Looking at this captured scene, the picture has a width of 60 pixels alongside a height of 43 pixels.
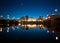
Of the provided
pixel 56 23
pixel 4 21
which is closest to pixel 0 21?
pixel 4 21

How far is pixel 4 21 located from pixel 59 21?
278 ft

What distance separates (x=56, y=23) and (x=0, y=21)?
69767 millimetres

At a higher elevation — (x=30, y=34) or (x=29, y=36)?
(x=30, y=34)

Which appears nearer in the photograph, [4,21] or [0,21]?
[0,21]

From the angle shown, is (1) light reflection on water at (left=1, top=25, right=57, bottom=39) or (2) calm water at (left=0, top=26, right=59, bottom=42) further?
(1) light reflection on water at (left=1, top=25, right=57, bottom=39)

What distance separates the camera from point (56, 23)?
83250 mm

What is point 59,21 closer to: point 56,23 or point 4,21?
point 56,23

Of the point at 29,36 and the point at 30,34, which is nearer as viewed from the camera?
the point at 29,36

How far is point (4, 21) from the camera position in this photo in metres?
147

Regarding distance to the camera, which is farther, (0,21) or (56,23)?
(0,21)

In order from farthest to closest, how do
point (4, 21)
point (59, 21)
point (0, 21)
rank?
point (4, 21) → point (0, 21) → point (59, 21)

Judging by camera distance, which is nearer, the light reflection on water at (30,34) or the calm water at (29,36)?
the calm water at (29,36)

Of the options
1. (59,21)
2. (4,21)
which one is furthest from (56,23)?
(4,21)

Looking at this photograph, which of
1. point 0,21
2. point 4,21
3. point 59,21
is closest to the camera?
point 59,21
